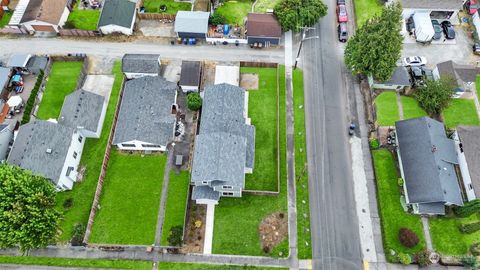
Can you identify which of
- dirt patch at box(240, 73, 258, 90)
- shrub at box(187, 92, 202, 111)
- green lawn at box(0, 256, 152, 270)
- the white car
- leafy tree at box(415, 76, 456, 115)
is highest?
the white car

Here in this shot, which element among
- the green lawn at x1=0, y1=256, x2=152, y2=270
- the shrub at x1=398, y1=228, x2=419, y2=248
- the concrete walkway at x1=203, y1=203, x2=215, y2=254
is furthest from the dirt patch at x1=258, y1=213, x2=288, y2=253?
the green lawn at x1=0, y1=256, x2=152, y2=270

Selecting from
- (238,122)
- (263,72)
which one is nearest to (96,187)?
(238,122)

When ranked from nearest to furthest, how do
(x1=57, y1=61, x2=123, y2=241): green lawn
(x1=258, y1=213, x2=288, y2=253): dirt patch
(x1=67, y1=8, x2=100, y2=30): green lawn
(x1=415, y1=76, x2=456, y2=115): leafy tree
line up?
(x1=258, y1=213, x2=288, y2=253): dirt patch < (x1=57, y1=61, x2=123, y2=241): green lawn < (x1=415, y1=76, x2=456, y2=115): leafy tree < (x1=67, y1=8, x2=100, y2=30): green lawn

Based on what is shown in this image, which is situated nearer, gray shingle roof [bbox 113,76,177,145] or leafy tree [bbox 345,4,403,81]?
gray shingle roof [bbox 113,76,177,145]

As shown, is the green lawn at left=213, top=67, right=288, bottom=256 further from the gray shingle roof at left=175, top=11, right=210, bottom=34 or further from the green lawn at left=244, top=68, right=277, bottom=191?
the gray shingle roof at left=175, top=11, right=210, bottom=34

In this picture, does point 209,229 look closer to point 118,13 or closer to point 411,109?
point 411,109

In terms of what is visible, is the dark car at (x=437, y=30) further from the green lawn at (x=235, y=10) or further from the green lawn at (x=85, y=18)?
the green lawn at (x=85, y=18)

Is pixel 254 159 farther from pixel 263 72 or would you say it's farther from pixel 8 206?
pixel 8 206

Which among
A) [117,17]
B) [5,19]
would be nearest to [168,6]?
[117,17]
